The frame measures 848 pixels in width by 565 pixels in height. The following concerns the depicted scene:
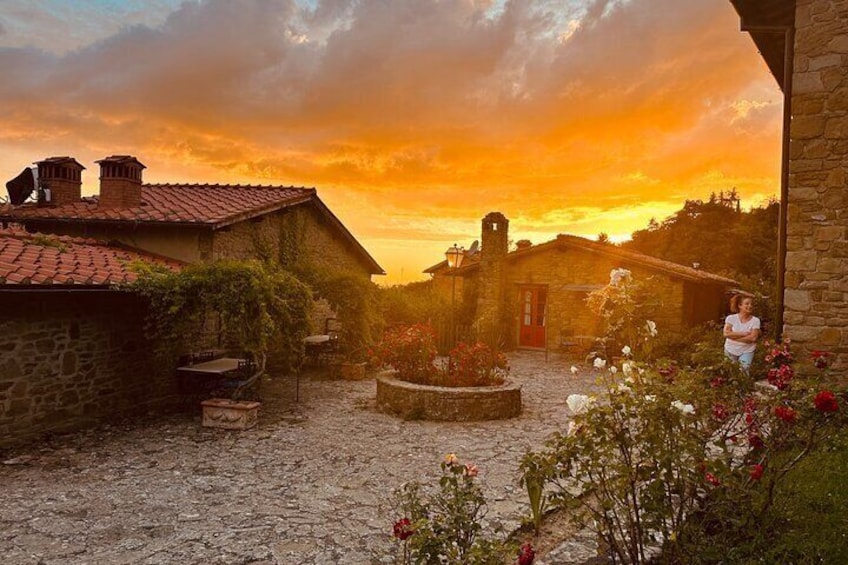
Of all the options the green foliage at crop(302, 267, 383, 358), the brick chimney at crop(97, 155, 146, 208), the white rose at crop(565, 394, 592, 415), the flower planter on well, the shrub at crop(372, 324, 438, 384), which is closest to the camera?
the white rose at crop(565, 394, 592, 415)

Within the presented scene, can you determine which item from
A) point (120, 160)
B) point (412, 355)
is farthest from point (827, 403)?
point (120, 160)

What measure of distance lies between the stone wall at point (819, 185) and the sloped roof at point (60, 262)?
954cm

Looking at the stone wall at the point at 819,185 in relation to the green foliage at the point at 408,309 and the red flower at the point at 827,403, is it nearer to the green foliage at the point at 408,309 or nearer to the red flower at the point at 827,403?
the red flower at the point at 827,403

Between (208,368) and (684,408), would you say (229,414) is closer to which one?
(208,368)

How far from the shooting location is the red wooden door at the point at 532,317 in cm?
1945

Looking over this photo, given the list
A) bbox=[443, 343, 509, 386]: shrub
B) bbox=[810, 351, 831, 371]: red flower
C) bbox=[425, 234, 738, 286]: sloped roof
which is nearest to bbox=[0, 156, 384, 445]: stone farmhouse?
bbox=[443, 343, 509, 386]: shrub

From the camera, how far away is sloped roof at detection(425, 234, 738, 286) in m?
16.7

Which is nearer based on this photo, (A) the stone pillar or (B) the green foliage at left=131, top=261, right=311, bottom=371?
(B) the green foliage at left=131, top=261, right=311, bottom=371

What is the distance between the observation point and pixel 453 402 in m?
9.32

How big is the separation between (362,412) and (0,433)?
5.32m

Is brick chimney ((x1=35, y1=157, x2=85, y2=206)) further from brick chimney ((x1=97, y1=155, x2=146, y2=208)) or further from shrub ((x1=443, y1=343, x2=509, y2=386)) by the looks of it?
shrub ((x1=443, y1=343, x2=509, y2=386))

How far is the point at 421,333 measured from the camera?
10672mm

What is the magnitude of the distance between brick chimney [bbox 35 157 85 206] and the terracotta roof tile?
0.99 ft

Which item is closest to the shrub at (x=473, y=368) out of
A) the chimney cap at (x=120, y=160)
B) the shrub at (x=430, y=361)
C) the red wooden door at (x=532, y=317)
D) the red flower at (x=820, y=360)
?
the shrub at (x=430, y=361)
